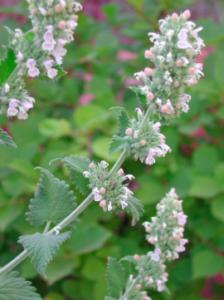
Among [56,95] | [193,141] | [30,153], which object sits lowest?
[30,153]

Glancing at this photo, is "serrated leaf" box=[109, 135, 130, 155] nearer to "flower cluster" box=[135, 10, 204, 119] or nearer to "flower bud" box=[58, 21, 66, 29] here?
"flower cluster" box=[135, 10, 204, 119]

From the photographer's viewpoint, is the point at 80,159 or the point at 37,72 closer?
the point at 37,72

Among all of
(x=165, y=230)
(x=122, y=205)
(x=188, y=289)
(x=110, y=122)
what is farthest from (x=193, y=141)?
(x=122, y=205)

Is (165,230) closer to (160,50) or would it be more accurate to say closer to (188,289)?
(160,50)

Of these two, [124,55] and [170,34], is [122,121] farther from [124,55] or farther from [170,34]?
[124,55]

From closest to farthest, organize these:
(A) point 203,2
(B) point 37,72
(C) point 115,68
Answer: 1. (B) point 37,72
2. (C) point 115,68
3. (A) point 203,2

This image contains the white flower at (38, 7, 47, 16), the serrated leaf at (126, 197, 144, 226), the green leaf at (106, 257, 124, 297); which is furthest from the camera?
the green leaf at (106, 257, 124, 297)

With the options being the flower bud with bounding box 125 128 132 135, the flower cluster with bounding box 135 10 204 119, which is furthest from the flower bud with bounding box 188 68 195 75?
the flower bud with bounding box 125 128 132 135
